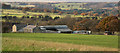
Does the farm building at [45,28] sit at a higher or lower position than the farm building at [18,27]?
lower

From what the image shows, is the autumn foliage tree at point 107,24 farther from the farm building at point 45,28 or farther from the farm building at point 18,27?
the farm building at point 18,27

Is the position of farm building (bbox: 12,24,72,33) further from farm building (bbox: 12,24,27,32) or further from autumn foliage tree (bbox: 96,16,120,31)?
autumn foliage tree (bbox: 96,16,120,31)

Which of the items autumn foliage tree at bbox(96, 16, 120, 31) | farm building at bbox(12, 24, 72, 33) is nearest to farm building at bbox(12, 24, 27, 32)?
farm building at bbox(12, 24, 72, 33)

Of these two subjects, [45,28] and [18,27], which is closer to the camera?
[18,27]

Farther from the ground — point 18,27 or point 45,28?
point 18,27

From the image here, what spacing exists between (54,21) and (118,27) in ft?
32.6

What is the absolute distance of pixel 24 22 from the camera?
3566cm

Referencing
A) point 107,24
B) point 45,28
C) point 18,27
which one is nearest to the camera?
point 18,27

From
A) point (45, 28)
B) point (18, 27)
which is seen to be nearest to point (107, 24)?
point (45, 28)

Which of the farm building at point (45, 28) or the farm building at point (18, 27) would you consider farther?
the farm building at point (45, 28)

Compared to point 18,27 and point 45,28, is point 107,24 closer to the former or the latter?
point 45,28

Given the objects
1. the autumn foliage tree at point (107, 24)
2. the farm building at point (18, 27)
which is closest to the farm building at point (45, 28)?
the farm building at point (18, 27)

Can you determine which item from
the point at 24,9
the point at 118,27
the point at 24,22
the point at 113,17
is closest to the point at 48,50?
the point at 24,9

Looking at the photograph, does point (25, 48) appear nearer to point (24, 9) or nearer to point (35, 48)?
point (35, 48)
